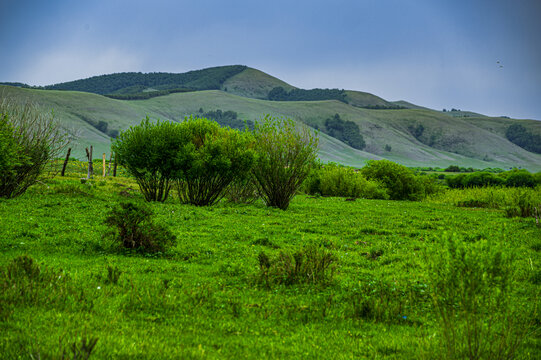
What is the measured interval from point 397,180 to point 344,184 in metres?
6.34

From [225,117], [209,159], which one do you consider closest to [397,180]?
[209,159]

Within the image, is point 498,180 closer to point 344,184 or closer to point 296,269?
point 344,184

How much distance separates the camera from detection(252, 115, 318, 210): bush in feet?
76.8

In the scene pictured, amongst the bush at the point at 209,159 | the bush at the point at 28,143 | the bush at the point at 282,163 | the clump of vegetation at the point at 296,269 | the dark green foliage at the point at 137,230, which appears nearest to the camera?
the clump of vegetation at the point at 296,269

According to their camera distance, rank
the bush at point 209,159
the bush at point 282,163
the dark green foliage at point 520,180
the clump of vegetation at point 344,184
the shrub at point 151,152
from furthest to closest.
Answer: the dark green foliage at point 520,180
the clump of vegetation at point 344,184
the bush at point 282,163
the shrub at point 151,152
the bush at point 209,159

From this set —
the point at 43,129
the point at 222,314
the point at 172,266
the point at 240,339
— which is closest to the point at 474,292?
the point at 240,339

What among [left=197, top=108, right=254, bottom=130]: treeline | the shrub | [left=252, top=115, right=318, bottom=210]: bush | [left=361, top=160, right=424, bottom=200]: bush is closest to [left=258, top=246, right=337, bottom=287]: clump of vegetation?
[left=252, top=115, right=318, bottom=210]: bush

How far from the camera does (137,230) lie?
1148cm

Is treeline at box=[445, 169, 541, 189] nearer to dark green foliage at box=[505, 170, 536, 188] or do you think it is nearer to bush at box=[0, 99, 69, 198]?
dark green foliage at box=[505, 170, 536, 188]

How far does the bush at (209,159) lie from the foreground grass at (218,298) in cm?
746

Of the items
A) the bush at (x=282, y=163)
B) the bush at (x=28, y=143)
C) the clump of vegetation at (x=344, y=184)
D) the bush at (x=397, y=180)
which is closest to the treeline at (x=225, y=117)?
the bush at (x=397, y=180)

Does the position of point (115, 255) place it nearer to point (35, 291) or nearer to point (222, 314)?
point (35, 291)

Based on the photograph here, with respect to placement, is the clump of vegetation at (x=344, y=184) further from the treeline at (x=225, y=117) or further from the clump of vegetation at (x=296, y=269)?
the treeline at (x=225, y=117)

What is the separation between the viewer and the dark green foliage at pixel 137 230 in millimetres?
11297
